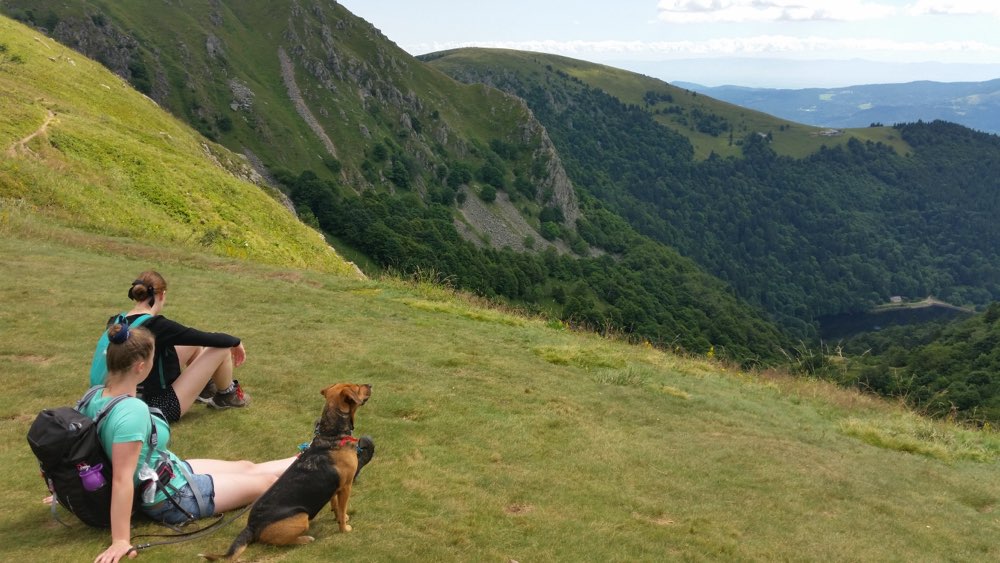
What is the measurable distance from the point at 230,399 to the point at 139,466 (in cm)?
287

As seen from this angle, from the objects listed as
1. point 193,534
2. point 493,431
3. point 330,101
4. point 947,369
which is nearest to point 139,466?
point 193,534

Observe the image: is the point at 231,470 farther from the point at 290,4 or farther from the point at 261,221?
the point at 290,4

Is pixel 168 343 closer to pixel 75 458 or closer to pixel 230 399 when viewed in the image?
pixel 230 399

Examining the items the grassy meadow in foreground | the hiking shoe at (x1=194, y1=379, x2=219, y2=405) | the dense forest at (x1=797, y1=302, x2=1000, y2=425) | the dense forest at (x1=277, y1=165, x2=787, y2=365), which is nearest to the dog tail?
the grassy meadow in foreground

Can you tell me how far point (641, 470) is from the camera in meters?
8.11

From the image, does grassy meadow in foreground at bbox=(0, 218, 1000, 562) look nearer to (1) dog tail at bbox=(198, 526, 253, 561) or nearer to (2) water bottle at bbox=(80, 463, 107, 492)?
(1) dog tail at bbox=(198, 526, 253, 561)

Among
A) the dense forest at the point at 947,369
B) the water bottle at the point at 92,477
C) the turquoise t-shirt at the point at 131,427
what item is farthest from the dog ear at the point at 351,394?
the dense forest at the point at 947,369

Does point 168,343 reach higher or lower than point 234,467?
higher

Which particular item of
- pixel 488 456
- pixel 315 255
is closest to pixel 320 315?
pixel 488 456

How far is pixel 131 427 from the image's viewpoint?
504 centimetres

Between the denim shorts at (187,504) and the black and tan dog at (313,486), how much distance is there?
722mm

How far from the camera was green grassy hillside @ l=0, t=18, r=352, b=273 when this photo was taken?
20.6m

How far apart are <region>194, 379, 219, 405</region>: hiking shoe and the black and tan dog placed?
294 cm

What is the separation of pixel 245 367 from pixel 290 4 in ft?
474
